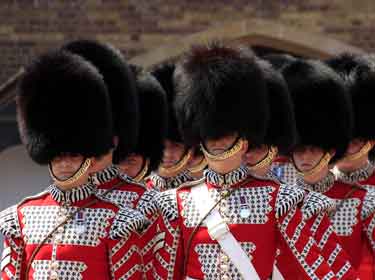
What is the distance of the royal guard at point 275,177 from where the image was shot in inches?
160

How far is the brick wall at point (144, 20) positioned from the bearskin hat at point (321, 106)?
444 centimetres

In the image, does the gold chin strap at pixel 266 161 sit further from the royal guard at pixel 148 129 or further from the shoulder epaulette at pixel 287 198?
the royal guard at pixel 148 129

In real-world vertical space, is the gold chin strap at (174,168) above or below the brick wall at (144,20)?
above

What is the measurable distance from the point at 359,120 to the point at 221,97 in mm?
1556

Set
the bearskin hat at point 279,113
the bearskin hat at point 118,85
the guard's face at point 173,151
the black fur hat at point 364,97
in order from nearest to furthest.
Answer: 1. the bearskin hat at point 118,85
2. the bearskin hat at point 279,113
3. the black fur hat at point 364,97
4. the guard's face at point 173,151

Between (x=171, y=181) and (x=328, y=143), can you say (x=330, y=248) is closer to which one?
(x=328, y=143)

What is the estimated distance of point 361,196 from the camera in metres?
4.82

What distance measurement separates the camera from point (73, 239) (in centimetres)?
389

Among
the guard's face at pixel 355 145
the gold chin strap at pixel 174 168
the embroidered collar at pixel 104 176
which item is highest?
the embroidered collar at pixel 104 176

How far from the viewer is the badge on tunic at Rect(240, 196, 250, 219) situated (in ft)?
13.0

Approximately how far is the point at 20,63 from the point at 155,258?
574 cm

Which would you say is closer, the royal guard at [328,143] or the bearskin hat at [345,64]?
the royal guard at [328,143]

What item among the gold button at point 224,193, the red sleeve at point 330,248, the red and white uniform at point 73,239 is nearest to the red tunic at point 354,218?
the red sleeve at point 330,248

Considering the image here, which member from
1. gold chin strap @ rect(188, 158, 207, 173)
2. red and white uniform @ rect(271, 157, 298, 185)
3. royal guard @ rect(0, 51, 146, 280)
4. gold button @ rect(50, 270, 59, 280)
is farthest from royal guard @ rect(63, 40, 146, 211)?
red and white uniform @ rect(271, 157, 298, 185)
